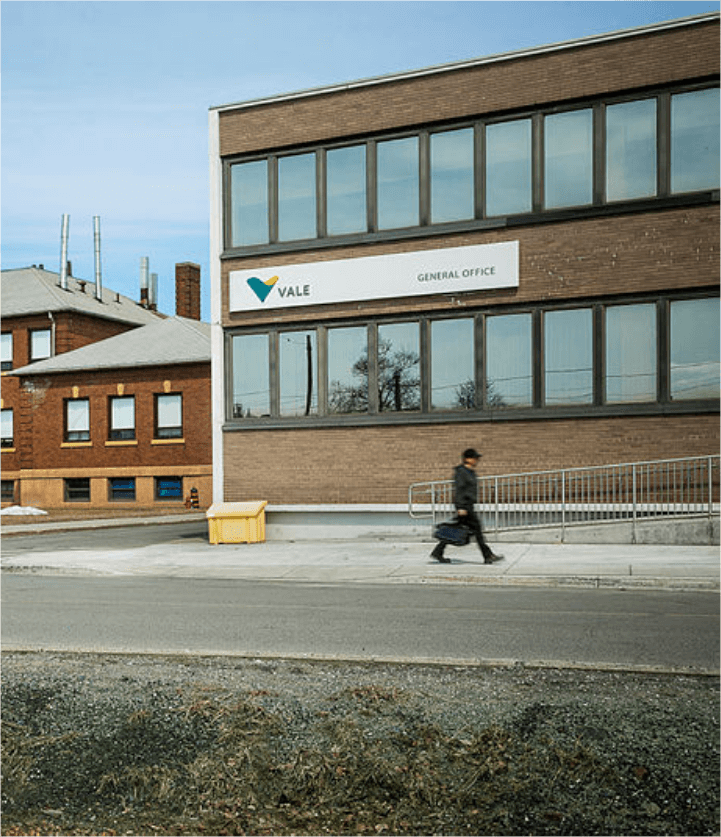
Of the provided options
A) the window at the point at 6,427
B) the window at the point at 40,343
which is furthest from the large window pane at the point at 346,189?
the window at the point at 40,343

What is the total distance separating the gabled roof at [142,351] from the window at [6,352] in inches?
109

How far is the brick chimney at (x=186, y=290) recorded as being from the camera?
173 ft

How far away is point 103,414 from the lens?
135 feet

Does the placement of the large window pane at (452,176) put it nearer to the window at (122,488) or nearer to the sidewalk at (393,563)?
the sidewalk at (393,563)

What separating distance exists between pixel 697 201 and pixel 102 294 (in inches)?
1618

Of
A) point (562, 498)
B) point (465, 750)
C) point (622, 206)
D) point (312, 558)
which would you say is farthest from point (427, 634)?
point (622, 206)

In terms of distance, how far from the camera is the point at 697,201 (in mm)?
17797

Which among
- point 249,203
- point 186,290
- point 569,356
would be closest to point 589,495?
point 569,356

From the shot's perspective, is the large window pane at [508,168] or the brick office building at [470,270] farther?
the large window pane at [508,168]

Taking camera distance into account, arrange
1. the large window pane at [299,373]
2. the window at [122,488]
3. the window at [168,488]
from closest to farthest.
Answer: the large window pane at [299,373], the window at [168,488], the window at [122,488]

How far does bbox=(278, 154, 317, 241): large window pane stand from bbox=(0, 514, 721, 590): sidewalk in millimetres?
6797

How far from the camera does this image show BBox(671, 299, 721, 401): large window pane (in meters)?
18.0

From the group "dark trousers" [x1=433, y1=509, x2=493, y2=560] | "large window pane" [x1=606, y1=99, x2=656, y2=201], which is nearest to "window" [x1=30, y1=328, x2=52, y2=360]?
"large window pane" [x1=606, y1=99, x2=656, y2=201]

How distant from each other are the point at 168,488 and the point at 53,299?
13359 mm
